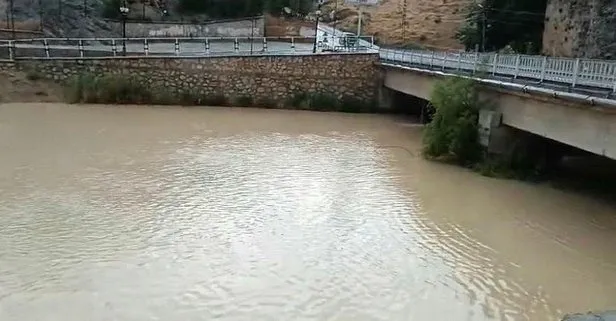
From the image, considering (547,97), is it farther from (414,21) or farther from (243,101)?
(414,21)

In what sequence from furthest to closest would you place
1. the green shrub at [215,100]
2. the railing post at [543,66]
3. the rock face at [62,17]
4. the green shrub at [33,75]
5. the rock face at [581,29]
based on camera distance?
the rock face at [62,17] → the green shrub at [215,100] → the green shrub at [33,75] → the rock face at [581,29] → the railing post at [543,66]

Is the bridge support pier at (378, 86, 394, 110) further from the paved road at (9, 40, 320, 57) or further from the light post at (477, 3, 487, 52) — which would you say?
the light post at (477, 3, 487, 52)

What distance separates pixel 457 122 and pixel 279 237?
27.3ft

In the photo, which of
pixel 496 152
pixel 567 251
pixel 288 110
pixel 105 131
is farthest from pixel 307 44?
pixel 567 251

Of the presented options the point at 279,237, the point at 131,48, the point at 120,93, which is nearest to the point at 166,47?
the point at 131,48

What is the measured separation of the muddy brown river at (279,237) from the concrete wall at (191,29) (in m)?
21.1

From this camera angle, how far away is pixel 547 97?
578 inches

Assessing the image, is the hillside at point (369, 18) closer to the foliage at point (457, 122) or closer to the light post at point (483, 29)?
the light post at point (483, 29)

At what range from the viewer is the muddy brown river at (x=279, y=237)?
8.73m

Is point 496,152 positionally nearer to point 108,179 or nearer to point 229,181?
point 229,181

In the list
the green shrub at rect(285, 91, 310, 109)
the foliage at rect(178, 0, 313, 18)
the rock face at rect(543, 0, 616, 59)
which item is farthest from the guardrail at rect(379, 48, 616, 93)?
the foliage at rect(178, 0, 313, 18)

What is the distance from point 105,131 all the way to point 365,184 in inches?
397

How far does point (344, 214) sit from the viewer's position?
1309 centimetres

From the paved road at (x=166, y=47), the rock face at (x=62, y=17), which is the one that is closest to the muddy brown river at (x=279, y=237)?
the paved road at (x=166, y=47)
